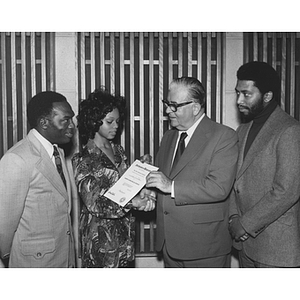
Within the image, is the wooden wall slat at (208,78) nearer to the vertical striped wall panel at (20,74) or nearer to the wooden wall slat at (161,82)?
the wooden wall slat at (161,82)

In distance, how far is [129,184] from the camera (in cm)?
289

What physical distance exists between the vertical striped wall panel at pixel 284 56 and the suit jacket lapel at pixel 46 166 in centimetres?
260

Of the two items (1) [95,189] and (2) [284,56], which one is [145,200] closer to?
(1) [95,189]

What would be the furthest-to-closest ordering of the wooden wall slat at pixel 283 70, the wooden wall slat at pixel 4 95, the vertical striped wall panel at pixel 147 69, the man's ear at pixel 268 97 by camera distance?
1. the wooden wall slat at pixel 283 70
2. the vertical striped wall panel at pixel 147 69
3. the wooden wall slat at pixel 4 95
4. the man's ear at pixel 268 97

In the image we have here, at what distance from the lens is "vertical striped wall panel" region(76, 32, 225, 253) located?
403 centimetres

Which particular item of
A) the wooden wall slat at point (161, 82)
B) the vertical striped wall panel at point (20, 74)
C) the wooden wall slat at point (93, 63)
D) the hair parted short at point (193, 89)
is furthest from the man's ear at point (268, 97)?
the vertical striped wall panel at point (20, 74)

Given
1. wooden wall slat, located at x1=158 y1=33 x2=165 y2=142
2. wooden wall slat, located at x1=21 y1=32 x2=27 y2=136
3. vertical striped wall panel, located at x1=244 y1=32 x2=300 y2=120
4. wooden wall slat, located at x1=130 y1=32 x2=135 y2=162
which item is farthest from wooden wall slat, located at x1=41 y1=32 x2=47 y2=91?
vertical striped wall panel, located at x1=244 y1=32 x2=300 y2=120

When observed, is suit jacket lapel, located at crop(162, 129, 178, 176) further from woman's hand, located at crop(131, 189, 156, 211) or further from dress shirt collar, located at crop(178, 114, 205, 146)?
woman's hand, located at crop(131, 189, 156, 211)

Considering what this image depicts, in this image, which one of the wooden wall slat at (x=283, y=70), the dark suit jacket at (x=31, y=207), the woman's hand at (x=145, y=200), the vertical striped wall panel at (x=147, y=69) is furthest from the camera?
the wooden wall slat at (x=283, y=70)

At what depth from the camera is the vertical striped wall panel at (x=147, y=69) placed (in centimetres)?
403

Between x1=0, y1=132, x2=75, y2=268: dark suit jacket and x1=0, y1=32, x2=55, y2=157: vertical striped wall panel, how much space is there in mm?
1511

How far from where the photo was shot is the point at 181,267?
9.62 feet

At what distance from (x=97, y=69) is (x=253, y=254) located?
254 centimetres
